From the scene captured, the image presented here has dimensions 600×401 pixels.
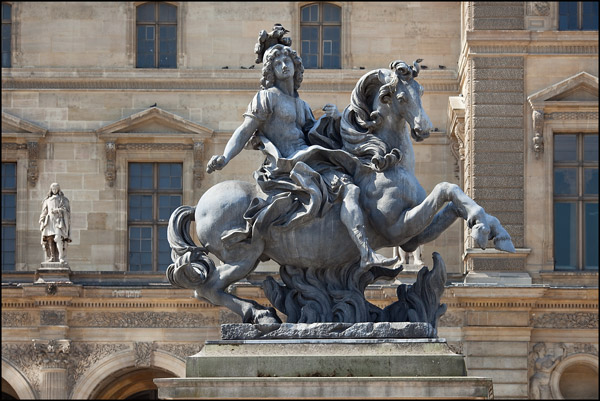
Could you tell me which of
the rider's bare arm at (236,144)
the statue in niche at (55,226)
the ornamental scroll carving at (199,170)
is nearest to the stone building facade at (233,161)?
the ornamental scroll carving at (199,170)

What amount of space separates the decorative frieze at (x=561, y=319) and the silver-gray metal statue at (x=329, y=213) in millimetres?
19350

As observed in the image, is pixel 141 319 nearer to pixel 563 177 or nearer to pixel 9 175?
pixel 9 175

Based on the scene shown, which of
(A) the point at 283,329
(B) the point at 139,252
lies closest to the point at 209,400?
(A) the point at 283,329

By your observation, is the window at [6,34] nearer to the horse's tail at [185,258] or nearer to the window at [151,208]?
the window at [151,208]

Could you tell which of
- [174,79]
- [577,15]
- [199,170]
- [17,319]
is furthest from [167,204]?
[577,15]

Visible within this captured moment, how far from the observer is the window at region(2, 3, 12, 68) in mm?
32500

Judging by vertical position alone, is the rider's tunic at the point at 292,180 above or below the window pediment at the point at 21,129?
below

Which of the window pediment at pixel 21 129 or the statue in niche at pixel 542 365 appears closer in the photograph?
the statue in niche at pixel 542 365

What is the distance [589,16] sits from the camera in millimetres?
30312

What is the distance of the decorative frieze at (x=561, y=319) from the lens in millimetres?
29406

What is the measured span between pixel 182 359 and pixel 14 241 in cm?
440

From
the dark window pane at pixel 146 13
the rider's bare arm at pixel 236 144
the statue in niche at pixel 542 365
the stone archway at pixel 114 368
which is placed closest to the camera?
the rider's bare arm at pixel 236 144

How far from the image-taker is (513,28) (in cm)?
3012

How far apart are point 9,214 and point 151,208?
2.73m
